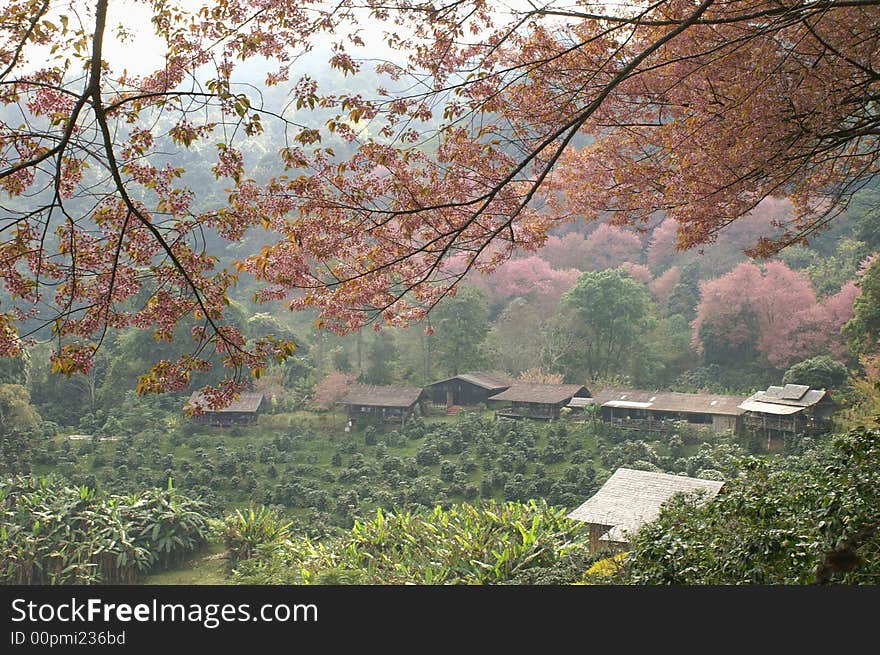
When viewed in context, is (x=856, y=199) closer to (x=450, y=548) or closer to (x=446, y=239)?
(x=450, y=548)

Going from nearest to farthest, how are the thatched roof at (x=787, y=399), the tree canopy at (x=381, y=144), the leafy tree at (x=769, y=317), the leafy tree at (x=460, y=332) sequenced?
1. the tree canopy at (x=381, y=144)
2. the thatched roof at (x=787, y=399)
3. the leafy tree at (x=769, y=317)
4. the leafy tree at (x=460, y=332)

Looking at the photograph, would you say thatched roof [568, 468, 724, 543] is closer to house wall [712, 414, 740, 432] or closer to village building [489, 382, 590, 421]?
house wall [712, 414, 740, 432]

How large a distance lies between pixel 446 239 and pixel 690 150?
197 centimetres

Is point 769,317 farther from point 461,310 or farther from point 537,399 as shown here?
point 461,310

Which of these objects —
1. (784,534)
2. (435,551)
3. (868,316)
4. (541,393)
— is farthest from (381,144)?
(541,393)

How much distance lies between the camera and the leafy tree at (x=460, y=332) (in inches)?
883

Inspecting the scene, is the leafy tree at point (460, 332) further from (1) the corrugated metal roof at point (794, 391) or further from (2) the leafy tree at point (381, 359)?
(1) the corrugated metal roof at point (794, 391)

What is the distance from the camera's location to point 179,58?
3486 millimetres

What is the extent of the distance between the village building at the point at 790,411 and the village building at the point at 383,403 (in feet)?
28.9

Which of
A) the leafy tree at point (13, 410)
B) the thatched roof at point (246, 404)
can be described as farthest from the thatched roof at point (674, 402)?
Result: the leafy tree at point (13, 410)

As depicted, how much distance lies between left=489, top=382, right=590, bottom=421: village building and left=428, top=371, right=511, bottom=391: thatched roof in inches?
25.3

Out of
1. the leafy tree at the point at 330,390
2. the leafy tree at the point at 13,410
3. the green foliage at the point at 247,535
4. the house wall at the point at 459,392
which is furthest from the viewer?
the house wall at the point at 459,392

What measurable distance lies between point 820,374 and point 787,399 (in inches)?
64.9

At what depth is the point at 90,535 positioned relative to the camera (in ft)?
39.8
